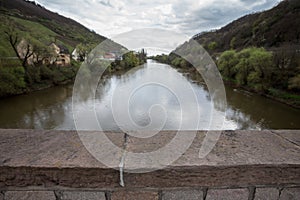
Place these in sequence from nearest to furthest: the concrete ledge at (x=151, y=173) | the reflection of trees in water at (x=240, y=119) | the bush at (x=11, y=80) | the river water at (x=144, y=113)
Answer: the concrete ledge at (x=151, y=173)
the river water at (x=144, y=113)
the reflection of trees in water at (x=240, y=119)
the bush at (x=11, y=80)

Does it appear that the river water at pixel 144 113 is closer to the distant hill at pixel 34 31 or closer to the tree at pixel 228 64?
the distant hill at pixel 34 31

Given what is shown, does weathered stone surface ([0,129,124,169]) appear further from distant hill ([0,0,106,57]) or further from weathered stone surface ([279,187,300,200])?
distant hill ([0,0,106,57])

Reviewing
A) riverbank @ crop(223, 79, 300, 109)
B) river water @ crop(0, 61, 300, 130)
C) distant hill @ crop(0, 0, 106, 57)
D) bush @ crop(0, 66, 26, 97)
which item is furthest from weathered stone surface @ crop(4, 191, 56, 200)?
riverbank @ crop(223, 79, 300, 109)

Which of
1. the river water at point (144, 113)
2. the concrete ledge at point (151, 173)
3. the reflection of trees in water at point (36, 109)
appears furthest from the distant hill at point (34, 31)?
the concrete ledge at point (151, 173)

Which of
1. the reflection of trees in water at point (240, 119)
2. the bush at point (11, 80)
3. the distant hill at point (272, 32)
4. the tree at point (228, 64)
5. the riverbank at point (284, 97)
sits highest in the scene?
the distant hill at point (272, 32)

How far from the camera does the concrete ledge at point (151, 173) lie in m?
0.76

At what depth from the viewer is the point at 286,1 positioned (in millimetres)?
40969

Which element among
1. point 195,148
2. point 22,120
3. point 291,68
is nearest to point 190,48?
point 195,148

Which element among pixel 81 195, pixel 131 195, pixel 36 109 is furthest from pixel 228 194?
pixel 36 109

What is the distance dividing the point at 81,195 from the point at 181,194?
1.39 ft

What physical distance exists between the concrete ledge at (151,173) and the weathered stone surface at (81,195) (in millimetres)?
37

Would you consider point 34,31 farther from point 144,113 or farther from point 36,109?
point 144,113

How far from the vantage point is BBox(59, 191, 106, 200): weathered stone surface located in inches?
31.5

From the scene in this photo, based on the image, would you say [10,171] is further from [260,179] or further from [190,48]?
[190,48]
